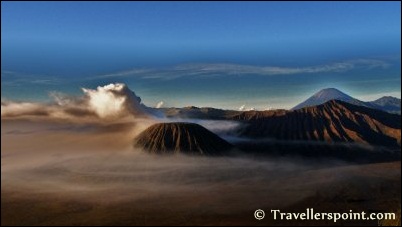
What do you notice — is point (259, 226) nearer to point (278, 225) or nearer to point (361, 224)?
point (278, 225)

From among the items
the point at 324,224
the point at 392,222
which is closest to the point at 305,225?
the point at 324,224

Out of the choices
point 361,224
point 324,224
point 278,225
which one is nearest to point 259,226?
point 278,225

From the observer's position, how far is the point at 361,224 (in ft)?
647

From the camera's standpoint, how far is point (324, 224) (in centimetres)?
19938

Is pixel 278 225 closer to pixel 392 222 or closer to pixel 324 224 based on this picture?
pixel 324 224

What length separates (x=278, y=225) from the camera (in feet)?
644

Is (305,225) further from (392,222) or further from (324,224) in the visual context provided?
(392,222)

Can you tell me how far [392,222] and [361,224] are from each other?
10.2 meters

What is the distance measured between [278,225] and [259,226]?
259 inches

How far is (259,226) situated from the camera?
198375mm

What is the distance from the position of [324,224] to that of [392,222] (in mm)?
22244

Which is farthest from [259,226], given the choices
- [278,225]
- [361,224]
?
[361,224]

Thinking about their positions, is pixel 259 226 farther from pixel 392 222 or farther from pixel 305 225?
pixel 392 222

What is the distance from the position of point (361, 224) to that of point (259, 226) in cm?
3451
